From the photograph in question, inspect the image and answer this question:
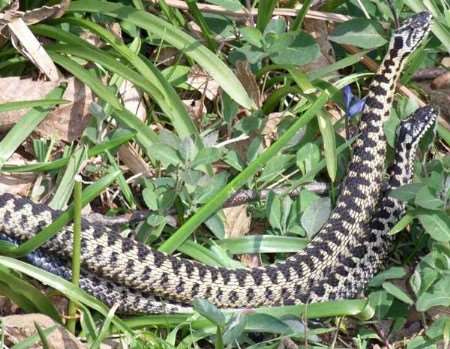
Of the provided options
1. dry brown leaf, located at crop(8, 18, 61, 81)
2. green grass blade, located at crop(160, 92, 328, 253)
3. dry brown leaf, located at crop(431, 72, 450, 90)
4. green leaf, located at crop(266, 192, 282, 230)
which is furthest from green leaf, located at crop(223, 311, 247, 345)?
dry brown leaf, located at crop(431, 72, 450, 90)

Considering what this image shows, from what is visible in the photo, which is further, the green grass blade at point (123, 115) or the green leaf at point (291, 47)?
the green leaf at point (291, 47)

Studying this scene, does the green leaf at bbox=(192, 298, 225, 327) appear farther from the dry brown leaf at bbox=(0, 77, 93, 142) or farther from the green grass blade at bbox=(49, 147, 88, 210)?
the dry brown leaf at bbox=(0, 77, 93, 142)

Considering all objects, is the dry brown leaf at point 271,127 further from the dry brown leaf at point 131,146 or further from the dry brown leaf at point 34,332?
the dry brown leaf at point 34,332

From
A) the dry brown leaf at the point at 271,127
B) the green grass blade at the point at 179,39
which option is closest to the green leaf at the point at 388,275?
the dry brown leaf at the point at 271,127

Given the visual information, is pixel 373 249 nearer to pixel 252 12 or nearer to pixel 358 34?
pixel 358 34

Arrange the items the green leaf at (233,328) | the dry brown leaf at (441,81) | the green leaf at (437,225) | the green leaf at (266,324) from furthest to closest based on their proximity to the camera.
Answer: the dry brown leaf at (441,81)
the green leaf at (437,225)
the green leaf at (266,324)
the green leaf at (233,328)
